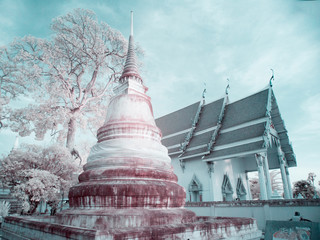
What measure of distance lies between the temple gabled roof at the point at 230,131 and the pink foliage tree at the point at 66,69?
7032 mm

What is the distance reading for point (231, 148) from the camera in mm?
13562

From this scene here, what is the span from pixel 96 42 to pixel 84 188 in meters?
12.1

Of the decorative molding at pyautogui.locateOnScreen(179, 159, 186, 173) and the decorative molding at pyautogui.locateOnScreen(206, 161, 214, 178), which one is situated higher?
the decorative molding at pyautogui.locateOnScreen(179, 159, 186, 173)

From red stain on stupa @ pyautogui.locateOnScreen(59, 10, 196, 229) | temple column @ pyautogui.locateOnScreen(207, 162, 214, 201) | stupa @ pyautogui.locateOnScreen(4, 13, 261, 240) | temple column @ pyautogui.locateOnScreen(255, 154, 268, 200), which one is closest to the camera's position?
stupa @ pyautogui.locateOnScreen(4, 13, 261, 240)

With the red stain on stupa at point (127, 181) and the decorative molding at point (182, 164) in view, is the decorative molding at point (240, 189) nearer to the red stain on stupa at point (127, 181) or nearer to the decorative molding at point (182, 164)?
the decorative molding at point (182, 164)

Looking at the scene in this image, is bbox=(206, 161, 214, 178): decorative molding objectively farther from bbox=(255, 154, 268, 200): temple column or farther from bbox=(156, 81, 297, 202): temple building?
bbox=(255, 154, 268, 200): temple column

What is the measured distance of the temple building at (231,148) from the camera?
13.0 m

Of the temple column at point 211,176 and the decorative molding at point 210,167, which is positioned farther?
the decorative molding at point 210,167

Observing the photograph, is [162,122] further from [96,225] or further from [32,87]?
[96,225]

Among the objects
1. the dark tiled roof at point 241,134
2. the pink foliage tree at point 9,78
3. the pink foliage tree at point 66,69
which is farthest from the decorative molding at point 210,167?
the pink foliage tree at point 9,78

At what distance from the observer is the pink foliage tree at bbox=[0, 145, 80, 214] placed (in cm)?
796

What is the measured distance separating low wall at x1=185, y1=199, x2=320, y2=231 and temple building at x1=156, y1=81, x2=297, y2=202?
1.70 m

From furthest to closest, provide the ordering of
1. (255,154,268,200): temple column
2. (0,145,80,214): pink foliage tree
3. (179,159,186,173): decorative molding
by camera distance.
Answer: (179,159,186,173): decorative molding
(255,154,268,200): temple column
(0,145,80,214): pink foliage tree

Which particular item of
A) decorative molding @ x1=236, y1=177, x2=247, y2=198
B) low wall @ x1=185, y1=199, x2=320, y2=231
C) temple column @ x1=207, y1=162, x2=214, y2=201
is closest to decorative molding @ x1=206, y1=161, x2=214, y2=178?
temple column @ x1=207, y1=162, x2=214, y2=201
